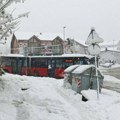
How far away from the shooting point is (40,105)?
12.3m

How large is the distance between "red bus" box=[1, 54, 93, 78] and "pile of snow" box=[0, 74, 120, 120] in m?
14.6

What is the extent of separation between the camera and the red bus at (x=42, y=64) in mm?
30148

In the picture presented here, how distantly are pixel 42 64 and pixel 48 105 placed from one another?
20.7 meters

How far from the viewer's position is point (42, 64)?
108 feet

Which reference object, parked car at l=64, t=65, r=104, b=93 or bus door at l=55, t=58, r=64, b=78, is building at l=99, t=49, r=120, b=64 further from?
parked car at l=64, t=65, r=104, b=93

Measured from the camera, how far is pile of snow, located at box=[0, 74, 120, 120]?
10.6m

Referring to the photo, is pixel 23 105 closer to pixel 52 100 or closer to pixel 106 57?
pixel 52 100

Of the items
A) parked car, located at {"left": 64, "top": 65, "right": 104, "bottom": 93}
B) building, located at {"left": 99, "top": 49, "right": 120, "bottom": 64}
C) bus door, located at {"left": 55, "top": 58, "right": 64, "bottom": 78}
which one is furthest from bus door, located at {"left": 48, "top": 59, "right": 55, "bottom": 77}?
building, located at {"left": 99, "top": 49, "right": 120, "bottom": 64}

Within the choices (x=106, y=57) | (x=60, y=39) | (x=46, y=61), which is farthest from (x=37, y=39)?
(x=46, y=61)

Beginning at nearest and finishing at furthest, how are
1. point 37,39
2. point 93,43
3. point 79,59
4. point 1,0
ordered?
point 1,0
point 93,43
point 79,59
point 37,39

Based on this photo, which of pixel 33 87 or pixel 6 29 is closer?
pixel 6 29

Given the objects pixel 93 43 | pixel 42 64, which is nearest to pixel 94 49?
pixel 93 43

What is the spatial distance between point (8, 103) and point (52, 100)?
1.99m

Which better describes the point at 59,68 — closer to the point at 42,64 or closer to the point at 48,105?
the point at 42,64
